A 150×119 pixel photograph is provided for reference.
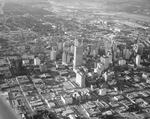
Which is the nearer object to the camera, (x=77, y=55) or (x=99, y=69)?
(x=99, y=69)

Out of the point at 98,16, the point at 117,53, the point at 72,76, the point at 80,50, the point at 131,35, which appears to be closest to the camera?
the point at 72,76

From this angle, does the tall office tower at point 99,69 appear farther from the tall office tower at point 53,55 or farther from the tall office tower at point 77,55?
the tall office tower at point 53,55

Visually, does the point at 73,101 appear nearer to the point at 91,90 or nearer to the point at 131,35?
the point at 91,90

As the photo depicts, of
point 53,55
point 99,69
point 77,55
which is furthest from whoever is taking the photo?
point 53,55

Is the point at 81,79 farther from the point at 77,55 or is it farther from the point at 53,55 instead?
the point at 53,55

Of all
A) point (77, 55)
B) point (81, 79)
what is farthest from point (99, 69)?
point (81, 79)

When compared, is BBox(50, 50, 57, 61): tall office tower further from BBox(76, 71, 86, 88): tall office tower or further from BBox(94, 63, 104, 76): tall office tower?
BBox(76, 71, 86, 88): tall office tower

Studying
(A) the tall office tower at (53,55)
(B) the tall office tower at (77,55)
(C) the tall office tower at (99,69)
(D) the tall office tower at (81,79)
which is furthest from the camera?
(A) the tall office tower at (53,55)

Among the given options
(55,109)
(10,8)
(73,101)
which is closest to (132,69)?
(73,101)

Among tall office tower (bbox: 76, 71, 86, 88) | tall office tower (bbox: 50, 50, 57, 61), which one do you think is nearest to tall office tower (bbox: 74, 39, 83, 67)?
tall office tower (bbox: 50, 50, 57, 61)

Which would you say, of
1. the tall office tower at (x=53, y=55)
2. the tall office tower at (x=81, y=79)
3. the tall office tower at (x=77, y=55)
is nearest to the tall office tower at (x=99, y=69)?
the tall office tower at (x=77, y=55)

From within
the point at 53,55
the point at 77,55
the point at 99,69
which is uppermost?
the point at 77,55
